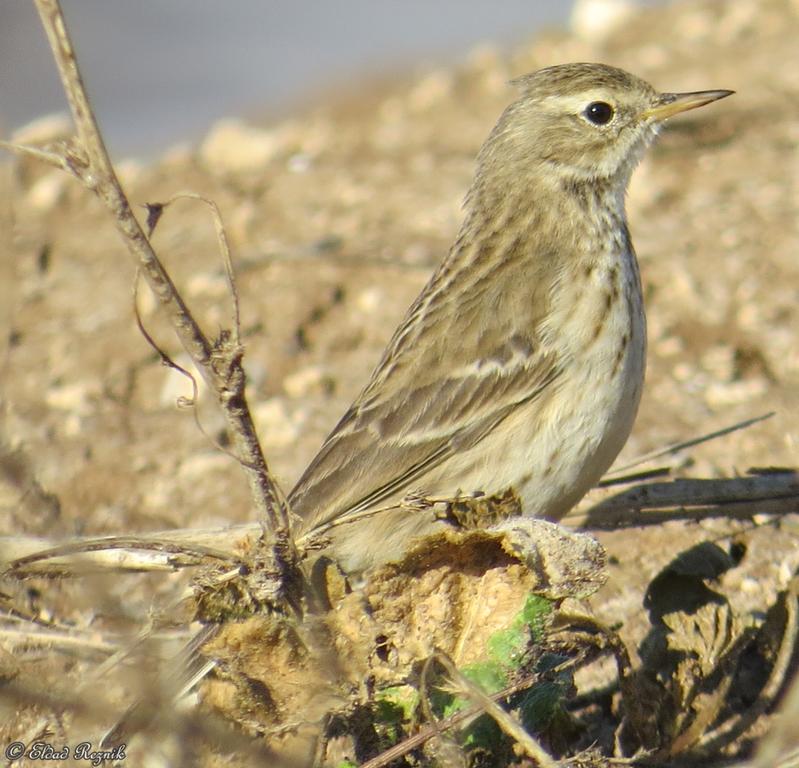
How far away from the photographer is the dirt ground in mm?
5195

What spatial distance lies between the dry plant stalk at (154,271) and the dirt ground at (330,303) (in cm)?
57

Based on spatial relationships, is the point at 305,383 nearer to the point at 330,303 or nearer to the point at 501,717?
the point at 330,303

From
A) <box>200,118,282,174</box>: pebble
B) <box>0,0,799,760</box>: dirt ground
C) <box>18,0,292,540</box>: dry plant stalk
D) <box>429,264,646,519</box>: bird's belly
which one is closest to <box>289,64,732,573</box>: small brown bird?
<box>429,264,646,519</box>: bird's belly

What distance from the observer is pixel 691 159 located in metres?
7.78

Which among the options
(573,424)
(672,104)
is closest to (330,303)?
(672,104)

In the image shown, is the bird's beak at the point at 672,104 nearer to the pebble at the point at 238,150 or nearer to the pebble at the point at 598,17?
the pebble at the point at 238,150

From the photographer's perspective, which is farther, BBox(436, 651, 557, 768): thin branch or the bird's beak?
the bird's beak

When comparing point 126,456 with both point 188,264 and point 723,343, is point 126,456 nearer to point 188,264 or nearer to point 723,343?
point 188,264

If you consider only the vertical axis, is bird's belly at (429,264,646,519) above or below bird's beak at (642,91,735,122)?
below

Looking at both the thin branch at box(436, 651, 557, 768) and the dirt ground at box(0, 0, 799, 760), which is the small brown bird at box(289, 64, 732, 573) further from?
the thin branch at box(436, 651, 557, 768)

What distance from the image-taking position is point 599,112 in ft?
17.0

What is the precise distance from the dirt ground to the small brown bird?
57cm

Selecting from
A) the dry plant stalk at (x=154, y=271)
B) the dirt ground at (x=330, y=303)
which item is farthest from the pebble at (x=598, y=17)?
the dry plant stalk at (x=154, y=271)

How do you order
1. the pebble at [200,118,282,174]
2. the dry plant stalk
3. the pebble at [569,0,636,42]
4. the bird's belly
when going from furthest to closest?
the pebble at [569,0,636,42] → the pebble at [200,118,282,174] → the bird's belly → the dry plant stalk
